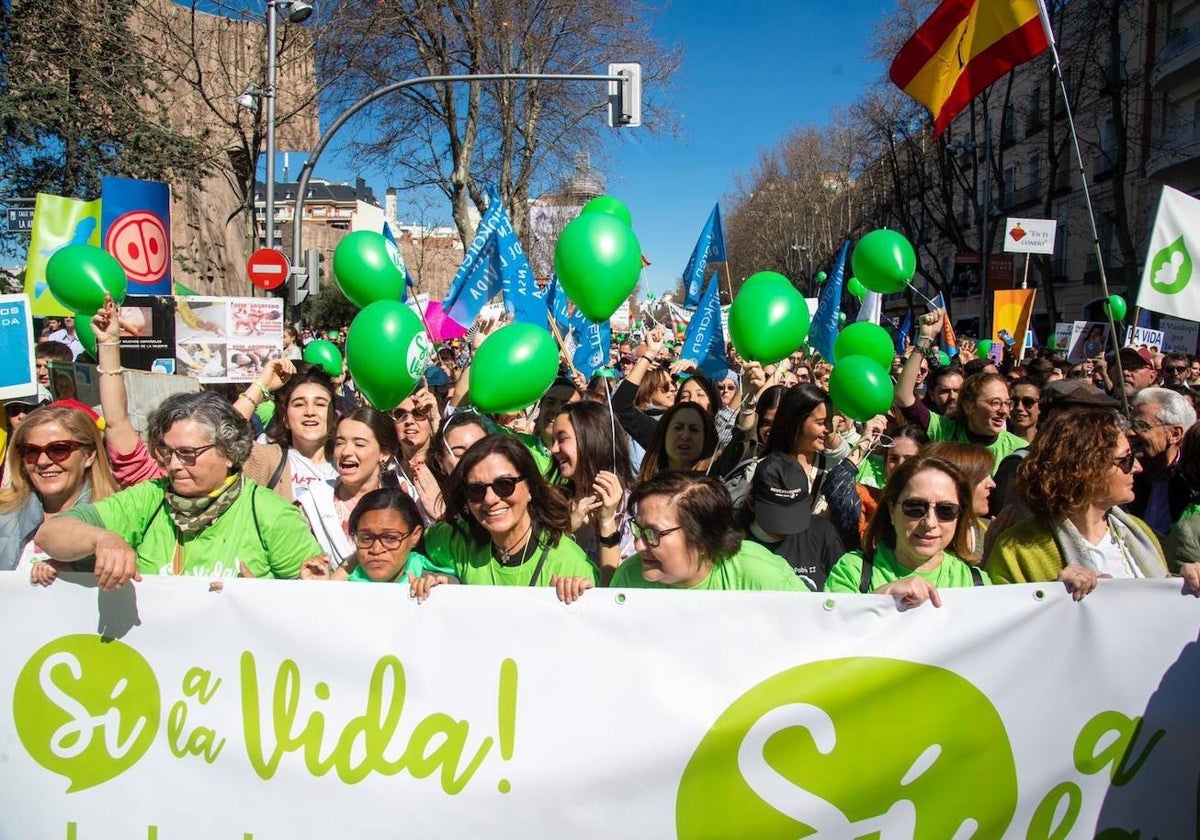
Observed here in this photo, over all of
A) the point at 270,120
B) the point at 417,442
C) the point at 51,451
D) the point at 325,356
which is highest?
the point at 270,120

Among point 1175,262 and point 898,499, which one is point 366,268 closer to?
point 898,499

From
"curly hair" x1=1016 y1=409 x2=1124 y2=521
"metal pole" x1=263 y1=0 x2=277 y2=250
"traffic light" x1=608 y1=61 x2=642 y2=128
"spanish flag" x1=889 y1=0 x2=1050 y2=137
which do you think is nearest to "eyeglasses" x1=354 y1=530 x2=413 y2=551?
"curly hair" x1=1016 y1=409 x2=1124 y2=521

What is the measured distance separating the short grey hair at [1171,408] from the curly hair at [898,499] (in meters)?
1.83

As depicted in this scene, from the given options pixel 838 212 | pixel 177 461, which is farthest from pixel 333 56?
pixel 838 212

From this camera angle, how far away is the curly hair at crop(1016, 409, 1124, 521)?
268 centimetres

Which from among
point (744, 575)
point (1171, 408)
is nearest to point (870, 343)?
point (1171, 408)

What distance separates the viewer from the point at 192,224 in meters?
22.7

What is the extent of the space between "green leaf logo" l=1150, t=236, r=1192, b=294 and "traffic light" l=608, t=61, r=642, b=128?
7327 mm

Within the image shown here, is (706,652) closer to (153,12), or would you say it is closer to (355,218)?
(153,12)

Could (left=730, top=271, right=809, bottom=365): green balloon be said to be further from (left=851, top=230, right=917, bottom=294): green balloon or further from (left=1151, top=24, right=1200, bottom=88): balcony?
(left=1151, top=24, right=1200, bottom=88): balcony

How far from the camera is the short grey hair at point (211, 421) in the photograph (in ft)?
8.93

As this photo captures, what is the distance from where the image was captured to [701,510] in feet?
8.50

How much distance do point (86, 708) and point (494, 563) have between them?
48.5 inches

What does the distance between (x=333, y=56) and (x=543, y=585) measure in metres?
16.0
